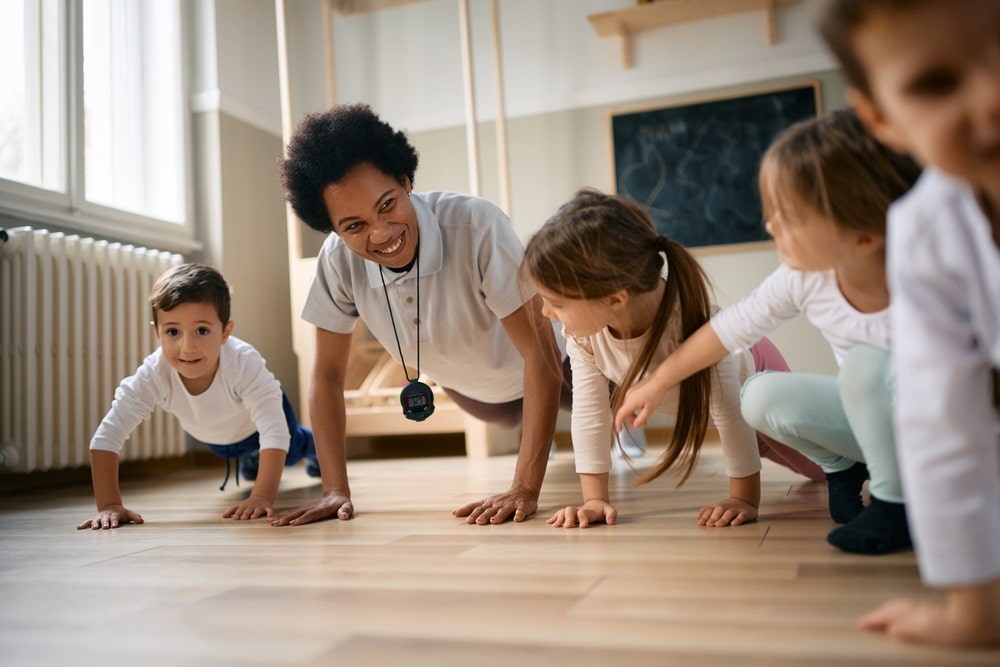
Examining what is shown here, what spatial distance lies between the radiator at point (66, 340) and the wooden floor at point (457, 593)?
103cm

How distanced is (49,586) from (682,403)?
3.09 ft

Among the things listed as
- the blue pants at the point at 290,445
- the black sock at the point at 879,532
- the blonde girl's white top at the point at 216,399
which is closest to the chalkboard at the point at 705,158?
the blue pants at the point at 290,445

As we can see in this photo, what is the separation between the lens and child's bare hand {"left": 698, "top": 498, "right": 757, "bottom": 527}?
1.26m

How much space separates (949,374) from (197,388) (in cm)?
180

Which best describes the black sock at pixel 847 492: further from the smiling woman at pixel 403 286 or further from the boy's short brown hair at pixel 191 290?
the boy's short brown hair at pixel 191 290

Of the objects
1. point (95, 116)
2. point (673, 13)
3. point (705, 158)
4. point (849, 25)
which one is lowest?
point (849, 25)

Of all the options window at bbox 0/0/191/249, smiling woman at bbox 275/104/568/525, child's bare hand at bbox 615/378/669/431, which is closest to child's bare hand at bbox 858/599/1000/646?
child's bare hand at bbox 615/378/669/431

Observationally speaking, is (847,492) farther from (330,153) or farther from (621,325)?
(330,153)

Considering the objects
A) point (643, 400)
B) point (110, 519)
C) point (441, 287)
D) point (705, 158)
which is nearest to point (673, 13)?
point (705, 158)

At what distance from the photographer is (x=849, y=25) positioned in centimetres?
59

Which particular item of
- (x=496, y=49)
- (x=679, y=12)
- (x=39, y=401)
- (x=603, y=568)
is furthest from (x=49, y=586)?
(x=679, y=12)

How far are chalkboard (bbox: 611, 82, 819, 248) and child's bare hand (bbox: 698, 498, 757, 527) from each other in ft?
7.36

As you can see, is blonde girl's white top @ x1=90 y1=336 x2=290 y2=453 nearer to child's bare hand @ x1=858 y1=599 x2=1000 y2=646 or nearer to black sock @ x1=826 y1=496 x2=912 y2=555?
black sock @ x1=826 y1=496 x2=912 y2=555

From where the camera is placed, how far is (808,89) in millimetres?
3340
